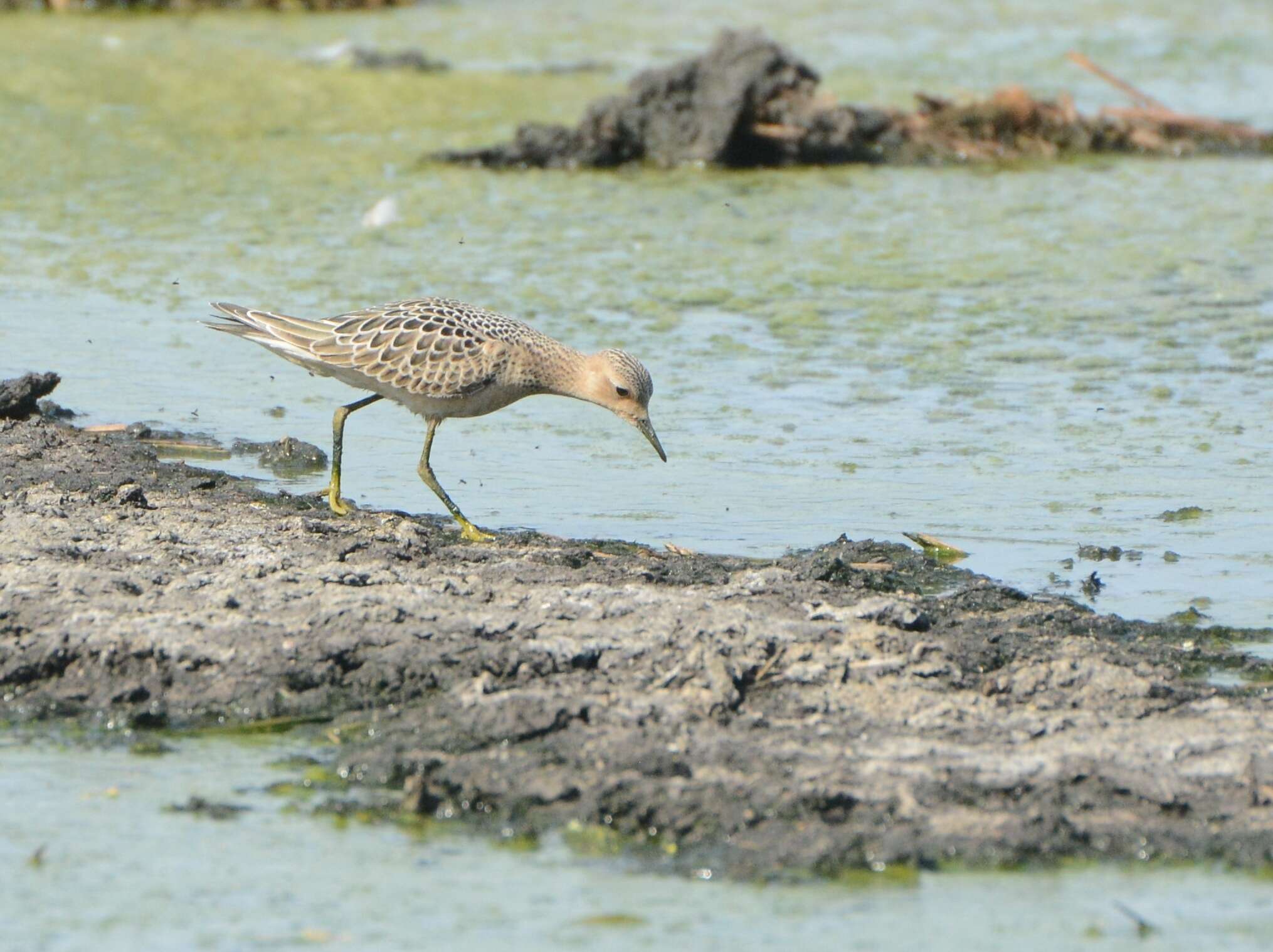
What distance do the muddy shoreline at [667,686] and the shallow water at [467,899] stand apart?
0.44 ft

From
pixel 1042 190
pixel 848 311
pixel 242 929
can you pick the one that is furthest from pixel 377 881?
pixel 1042 190

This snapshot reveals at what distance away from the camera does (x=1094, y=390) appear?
9070mm

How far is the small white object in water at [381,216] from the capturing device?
12094mm

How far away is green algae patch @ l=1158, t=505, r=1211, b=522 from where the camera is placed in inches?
288

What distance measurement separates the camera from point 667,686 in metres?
5.11

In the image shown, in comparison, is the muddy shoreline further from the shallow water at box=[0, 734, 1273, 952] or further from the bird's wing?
the bird's wing

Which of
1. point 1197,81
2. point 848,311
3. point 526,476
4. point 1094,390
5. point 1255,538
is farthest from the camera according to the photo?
point 1197,81

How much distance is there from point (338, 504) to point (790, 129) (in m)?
8.07

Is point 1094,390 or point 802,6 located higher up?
point 802,6

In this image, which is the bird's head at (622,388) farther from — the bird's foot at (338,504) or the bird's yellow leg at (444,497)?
the bird's foot at (338,504)

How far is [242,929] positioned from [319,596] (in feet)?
5.74

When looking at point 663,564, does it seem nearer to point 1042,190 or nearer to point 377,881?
point 377,881

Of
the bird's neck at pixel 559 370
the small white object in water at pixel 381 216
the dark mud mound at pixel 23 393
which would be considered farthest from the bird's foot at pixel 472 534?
the small white object in water at pixel 381 216

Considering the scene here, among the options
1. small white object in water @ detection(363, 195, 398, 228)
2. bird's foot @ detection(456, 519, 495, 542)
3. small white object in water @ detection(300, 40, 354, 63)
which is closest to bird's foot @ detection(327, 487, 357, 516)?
bird's foot @ detection(456, 519, 495, 542)
